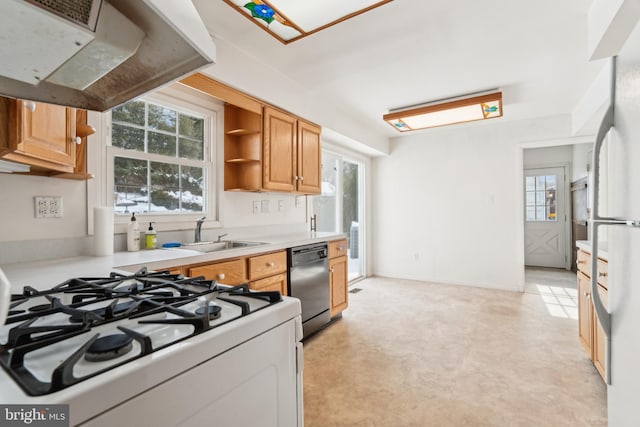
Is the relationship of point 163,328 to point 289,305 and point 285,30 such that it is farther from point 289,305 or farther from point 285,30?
point 285,30

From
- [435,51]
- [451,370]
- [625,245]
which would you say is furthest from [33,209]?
[435,51]

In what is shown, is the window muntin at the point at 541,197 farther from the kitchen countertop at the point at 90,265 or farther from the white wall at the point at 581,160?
the kitchen countertop at the point at 90,265

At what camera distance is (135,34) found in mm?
769

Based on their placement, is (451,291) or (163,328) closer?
(163,328)

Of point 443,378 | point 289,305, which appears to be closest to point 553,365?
point 443,378

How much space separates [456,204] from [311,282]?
298cm

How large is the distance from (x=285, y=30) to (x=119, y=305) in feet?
6.79

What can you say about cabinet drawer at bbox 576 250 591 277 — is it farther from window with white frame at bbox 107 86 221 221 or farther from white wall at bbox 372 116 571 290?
window with white frame at bbox 107 86 221 221

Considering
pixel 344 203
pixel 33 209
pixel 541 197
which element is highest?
pixel 541 197

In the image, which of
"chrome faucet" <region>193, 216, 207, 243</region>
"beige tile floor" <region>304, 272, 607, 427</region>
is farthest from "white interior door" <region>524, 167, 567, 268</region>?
"chrome faucet" <region>193, 216, 207, 243</region>

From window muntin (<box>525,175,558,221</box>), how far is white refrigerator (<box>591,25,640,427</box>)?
18.3 ft

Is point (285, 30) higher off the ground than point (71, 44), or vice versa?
point (285, 30)

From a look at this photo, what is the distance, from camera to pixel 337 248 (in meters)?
3.14

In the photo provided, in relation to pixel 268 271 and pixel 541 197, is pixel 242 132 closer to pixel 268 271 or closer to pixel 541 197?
pixel 268 271
